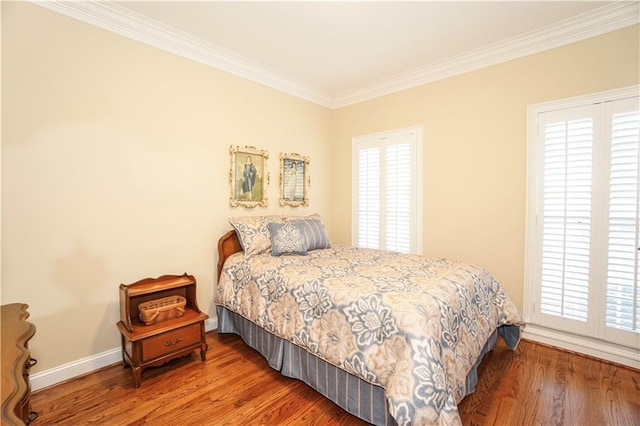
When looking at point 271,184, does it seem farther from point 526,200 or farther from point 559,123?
point 559,123

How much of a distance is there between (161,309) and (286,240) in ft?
3.78

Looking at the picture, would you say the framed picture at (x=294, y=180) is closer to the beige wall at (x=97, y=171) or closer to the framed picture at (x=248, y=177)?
the framed picture at (x=248, y=177)

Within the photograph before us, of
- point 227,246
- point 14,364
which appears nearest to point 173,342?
point 227,246

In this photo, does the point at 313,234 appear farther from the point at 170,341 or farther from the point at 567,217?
the point at 567,217

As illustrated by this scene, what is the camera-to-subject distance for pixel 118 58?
2.30 m

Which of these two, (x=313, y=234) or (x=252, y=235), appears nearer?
(x=252, y=235)

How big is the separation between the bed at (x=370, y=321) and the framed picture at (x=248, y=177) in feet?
1.63

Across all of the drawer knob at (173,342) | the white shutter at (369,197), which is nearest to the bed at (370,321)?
the drawer knob at (173,342)

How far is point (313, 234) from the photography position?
9.82 feet

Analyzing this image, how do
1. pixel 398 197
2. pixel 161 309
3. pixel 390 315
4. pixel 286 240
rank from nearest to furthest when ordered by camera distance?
pixel 390 315, pixel 161 309, pixel 286 240, pixel 398 197

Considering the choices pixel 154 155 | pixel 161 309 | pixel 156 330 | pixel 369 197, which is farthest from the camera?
pixel 369 197

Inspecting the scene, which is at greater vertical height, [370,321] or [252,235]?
[252,235]

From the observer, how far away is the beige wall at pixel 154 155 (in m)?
1.95

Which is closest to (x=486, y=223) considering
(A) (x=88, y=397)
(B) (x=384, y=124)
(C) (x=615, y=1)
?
(B) (x=384, y=124)
